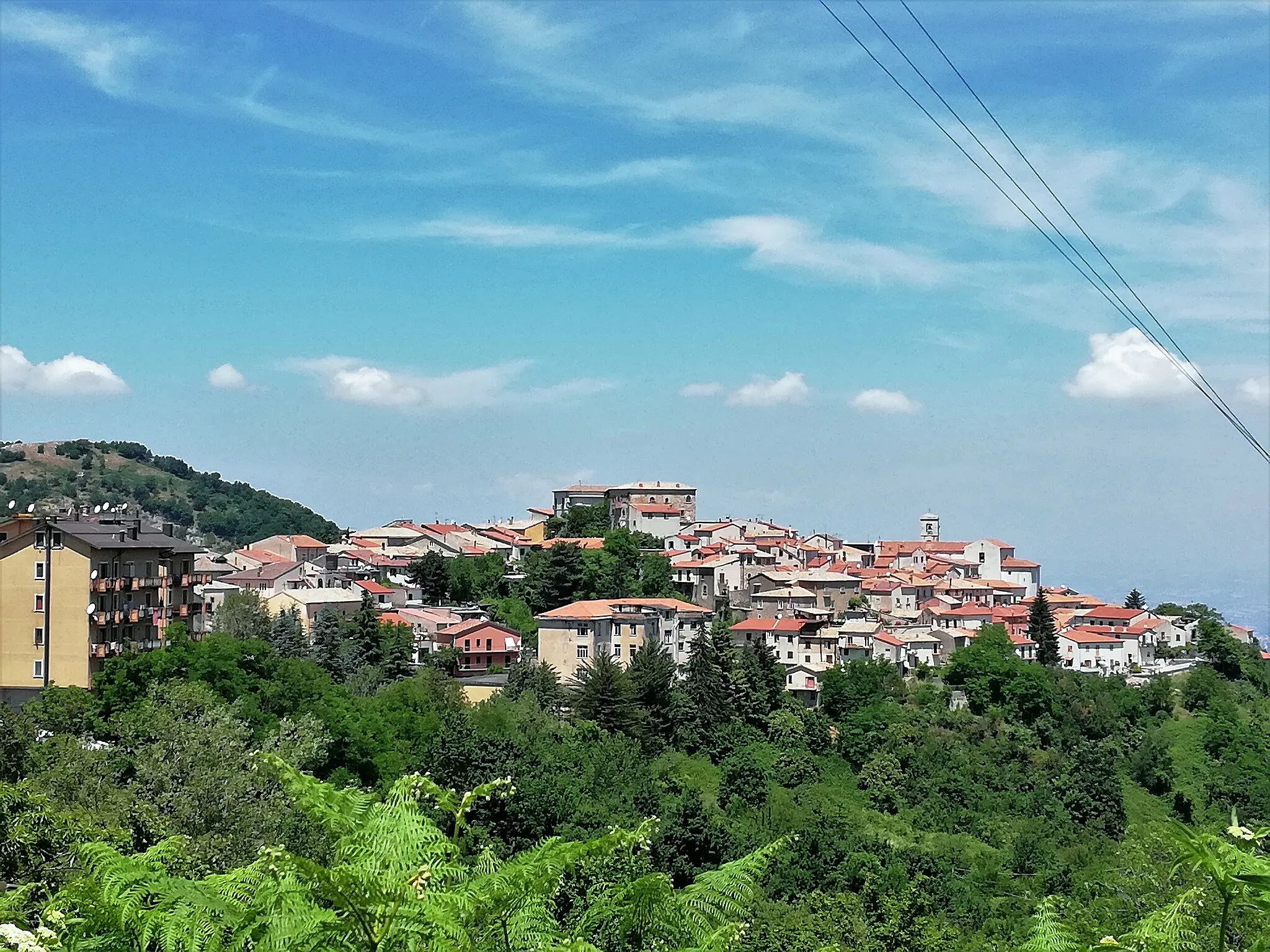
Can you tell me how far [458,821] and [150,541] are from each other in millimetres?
29298

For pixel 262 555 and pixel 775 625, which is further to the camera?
pixel 262 555

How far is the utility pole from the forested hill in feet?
184

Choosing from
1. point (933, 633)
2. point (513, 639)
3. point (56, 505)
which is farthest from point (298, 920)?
point (56, 505)

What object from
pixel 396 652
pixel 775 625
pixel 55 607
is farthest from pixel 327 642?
pixel 775 625

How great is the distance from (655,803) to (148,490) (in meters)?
87.1

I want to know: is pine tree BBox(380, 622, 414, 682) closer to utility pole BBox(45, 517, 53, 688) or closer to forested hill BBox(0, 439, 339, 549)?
utility pole BBox(45, 517, 53, 688)

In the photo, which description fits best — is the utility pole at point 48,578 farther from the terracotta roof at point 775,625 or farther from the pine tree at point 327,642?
the terracotta roof at point 775,625

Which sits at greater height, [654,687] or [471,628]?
[471,628]

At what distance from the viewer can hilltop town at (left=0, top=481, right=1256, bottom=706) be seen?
26906 millimetres

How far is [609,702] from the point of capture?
33219 millimetres

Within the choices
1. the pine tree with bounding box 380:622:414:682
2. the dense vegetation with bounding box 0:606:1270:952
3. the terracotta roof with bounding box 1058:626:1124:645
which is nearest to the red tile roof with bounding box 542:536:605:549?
the dense vegetation with bounding box 0:606:1270:952

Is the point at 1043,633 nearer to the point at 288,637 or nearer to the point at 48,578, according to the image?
the point at 288,637

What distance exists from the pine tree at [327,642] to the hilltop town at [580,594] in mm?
579

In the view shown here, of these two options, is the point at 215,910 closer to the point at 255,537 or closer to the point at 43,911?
the point at 43,911
